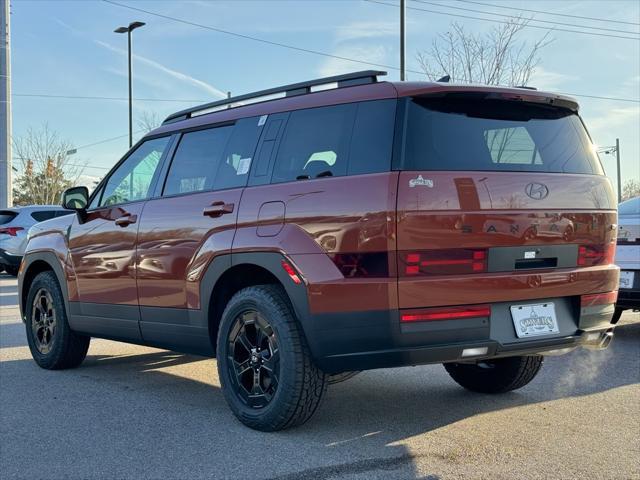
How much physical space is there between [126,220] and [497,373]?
2.90m

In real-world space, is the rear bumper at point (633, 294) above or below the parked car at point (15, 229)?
below

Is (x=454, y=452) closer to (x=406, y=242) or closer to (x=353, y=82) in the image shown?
(x=406, y=242)

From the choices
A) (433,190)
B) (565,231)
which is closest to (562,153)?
(565,231)

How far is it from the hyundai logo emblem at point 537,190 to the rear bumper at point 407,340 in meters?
0.57

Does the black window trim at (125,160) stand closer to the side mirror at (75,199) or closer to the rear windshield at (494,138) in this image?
the side mirror at (75,199)

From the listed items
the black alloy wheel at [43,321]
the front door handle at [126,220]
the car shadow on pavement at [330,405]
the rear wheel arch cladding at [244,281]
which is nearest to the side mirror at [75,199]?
the front door handle at [126,220]

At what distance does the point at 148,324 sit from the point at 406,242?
2.31 metres

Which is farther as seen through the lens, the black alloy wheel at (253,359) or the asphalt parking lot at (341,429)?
the black alloy wheel at (253,359)

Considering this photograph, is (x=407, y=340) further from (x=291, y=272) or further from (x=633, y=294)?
(x=633, y=294)

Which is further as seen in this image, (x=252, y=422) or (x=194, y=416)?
(x=194, y=416)

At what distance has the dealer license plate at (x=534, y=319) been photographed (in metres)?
3.91

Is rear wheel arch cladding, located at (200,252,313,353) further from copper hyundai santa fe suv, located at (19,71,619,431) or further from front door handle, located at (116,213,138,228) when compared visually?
front door handle, located at (116,213,138,228)

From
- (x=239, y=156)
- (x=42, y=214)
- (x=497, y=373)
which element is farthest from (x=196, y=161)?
(x=42, y=214)

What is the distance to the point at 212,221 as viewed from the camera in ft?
15.2
